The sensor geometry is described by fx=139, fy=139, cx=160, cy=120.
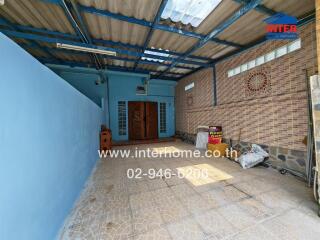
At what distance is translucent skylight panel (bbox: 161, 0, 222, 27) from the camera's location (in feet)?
8.30

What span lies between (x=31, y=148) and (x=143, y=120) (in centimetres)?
663

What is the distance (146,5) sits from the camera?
2.60 metres

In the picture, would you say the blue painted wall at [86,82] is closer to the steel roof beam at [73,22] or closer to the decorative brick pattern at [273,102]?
the steel roof beam at [73,22]

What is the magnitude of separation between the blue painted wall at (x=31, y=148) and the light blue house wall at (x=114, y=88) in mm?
5243

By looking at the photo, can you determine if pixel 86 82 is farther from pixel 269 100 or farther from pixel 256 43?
pixel 269 100

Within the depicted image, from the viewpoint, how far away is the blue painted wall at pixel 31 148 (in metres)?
0.91

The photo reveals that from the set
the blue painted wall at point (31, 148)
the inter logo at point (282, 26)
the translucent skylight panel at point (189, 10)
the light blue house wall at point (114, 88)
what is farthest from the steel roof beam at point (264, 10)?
the light blue house wall at point (114, 88)

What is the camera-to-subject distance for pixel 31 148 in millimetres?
1172

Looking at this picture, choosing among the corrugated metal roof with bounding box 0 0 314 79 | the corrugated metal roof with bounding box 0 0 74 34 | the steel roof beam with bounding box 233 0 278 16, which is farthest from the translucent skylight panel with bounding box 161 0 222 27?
the corrugated metal roof with bounding box 0 0 74 34

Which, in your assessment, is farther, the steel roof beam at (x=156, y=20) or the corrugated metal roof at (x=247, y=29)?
the corrugated metal roof at (x=247, y=29)

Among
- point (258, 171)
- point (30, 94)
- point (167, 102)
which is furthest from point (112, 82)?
point (258, 171)

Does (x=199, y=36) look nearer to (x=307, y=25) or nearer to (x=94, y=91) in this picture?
(x=307, y=25)

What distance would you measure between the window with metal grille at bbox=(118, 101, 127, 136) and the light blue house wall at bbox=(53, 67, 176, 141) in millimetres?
162

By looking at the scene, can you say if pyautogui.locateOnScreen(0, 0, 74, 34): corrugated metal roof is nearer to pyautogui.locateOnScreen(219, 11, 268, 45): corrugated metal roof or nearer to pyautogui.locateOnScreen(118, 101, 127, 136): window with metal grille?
pyautogui.locateOnScreen(219, 11, 268, 45): corrugated metal roof
